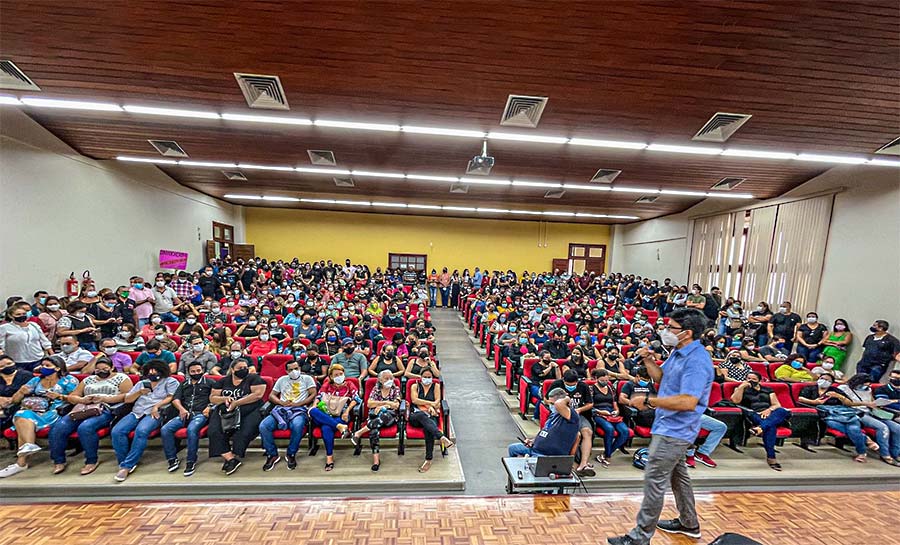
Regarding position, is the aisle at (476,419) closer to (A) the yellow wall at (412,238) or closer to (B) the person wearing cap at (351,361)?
(B) the person wearing cap at (351,361)

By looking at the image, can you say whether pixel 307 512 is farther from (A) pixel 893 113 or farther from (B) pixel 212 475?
(A) pixel 893 113

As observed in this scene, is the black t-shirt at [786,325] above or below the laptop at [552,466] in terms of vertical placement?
above

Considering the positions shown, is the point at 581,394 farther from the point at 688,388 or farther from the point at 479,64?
the point at 479,64

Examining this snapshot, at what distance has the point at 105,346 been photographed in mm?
4730

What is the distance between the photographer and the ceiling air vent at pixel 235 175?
9.23 m

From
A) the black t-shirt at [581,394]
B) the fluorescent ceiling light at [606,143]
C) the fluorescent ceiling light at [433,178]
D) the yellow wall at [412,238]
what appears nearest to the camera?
the black t-shirt at [581,394]

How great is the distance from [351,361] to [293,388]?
105cm

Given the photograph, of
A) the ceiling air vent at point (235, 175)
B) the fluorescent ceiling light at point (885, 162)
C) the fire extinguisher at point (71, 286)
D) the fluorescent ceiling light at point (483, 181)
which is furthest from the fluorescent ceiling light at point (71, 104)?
the fluorescent ceiling light at point (885, 162)

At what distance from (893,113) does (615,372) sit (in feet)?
16.8

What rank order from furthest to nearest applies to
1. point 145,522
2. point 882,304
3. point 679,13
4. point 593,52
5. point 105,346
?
point 882,304 < point 105,346 < point 593,52 < point 679,13 < point 145,522

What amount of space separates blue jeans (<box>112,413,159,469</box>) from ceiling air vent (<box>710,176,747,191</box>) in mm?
11042

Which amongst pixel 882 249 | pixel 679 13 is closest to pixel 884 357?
pixel 882 249

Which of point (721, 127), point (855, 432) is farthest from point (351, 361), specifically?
point (721, 127)

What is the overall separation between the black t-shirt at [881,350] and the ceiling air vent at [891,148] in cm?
296
